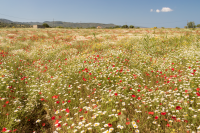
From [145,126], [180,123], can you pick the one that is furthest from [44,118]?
[180,123]

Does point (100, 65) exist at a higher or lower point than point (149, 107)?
higher

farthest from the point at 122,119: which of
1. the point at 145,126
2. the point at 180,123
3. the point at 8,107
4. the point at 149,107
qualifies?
the point at 8,107

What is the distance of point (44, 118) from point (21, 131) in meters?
0.61

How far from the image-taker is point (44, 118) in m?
3.40

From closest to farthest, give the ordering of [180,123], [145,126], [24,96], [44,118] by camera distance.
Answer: [180,123] → [145,126] → [44,118] → [24,96]

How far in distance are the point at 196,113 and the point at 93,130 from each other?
8.20ft

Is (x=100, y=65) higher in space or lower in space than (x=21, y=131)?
higher

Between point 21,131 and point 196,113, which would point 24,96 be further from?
point 196,113

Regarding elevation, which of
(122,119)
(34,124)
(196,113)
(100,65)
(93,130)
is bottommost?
(34,124)

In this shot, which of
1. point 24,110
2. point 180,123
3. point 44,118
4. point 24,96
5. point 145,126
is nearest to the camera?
point 180,123

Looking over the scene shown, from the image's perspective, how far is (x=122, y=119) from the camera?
2879 mm

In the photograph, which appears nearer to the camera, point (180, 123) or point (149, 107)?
point (180, 123)

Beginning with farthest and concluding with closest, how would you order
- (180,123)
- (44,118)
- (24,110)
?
(44,118)
(24,110)
(180,123)

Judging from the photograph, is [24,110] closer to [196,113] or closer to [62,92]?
[62,92]
